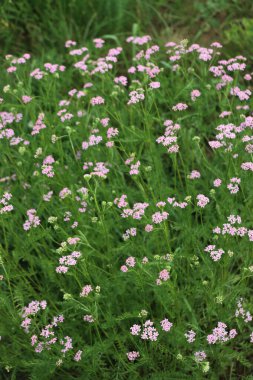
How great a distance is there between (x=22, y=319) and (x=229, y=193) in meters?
1.34

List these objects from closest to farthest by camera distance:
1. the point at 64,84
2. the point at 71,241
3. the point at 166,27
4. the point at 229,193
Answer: the point at 71,241
the point at 229,193
the point at 64,84
the point at 166,27

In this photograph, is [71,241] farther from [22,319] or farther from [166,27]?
[166,27]

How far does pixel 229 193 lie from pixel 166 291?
0.71 metres

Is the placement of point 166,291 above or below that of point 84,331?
above

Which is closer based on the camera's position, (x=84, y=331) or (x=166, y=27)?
(x=84, y=331)

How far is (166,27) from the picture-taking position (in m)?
5.13

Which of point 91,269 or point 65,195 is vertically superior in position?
point 65,195

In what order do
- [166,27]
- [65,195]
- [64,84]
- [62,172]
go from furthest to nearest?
1. [166,27]
2. [64,84]
3. [62,172]
4. [65,195]

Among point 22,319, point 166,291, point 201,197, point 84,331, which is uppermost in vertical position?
point 201,197

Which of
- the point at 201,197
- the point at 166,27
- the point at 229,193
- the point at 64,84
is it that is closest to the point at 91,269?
the point at 201,197

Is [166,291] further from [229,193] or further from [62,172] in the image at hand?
[62,172]

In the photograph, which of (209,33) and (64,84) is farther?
(209,33)

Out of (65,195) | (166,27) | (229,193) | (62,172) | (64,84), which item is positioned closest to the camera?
(65,195)

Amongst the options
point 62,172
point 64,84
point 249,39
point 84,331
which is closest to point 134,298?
point 84,331
